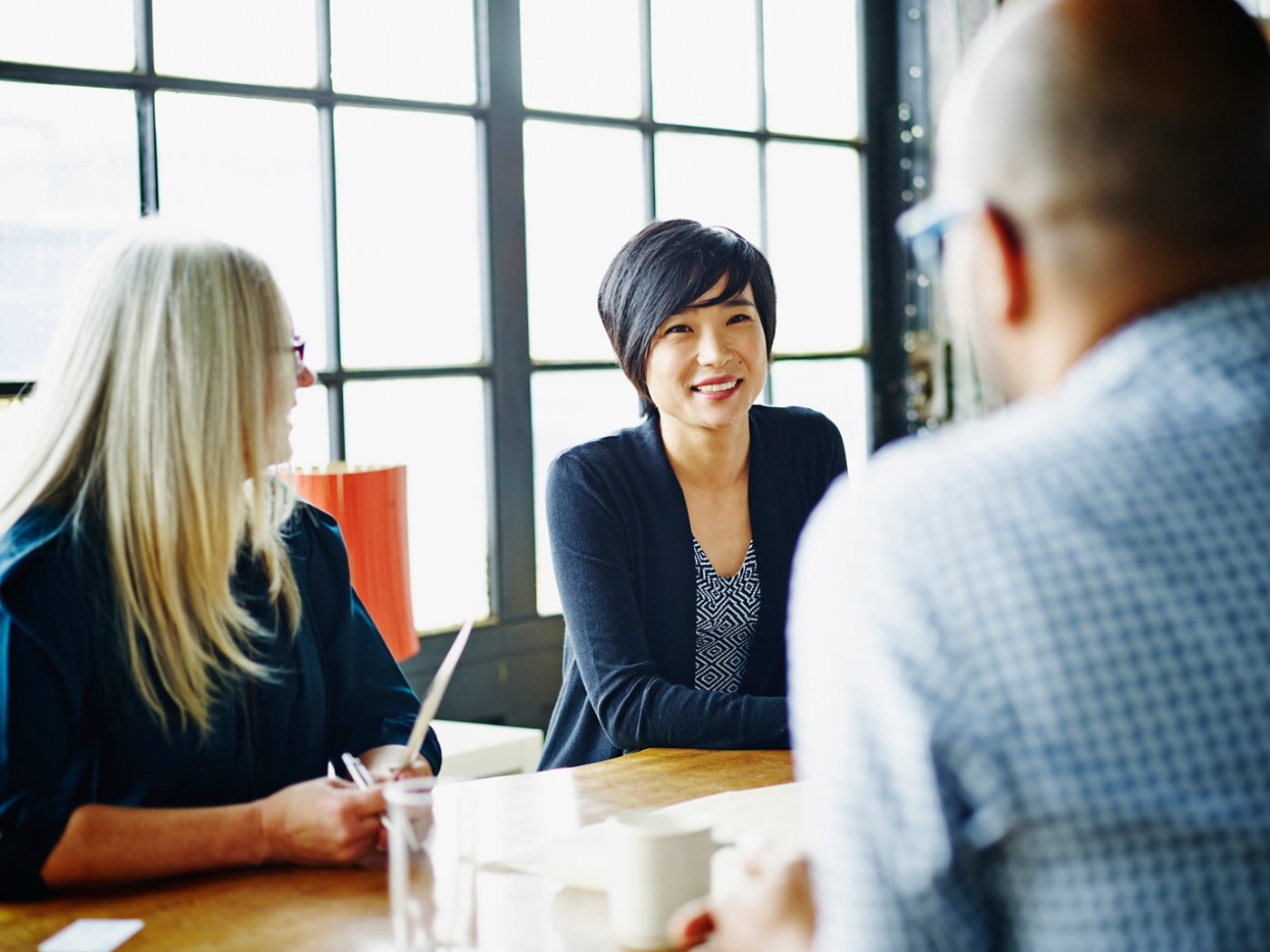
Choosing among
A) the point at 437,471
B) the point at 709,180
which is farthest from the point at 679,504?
the point at 709,180

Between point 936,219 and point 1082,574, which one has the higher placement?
point 936,219

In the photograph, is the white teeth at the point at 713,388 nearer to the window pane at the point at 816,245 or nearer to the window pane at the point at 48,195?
the window pane at the point at 48,195

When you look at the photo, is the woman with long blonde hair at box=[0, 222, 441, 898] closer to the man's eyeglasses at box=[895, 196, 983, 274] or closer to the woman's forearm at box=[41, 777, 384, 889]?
the woman's forearm at box=[41, 777, 384, 889]

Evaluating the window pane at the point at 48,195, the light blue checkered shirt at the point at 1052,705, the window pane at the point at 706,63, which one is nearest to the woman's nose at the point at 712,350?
the window pane at the point at 48,195

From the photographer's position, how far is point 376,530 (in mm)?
2352

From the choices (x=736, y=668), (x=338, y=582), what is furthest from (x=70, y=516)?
(x=736, y=668)

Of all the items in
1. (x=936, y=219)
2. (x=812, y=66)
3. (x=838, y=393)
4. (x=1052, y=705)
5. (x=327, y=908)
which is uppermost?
(x=812, y=66)

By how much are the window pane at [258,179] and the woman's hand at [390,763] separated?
1.20 metres

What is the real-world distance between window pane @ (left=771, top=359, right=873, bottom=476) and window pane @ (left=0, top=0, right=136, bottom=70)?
6.28 feet

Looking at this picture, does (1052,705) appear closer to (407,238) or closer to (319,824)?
(319,824)

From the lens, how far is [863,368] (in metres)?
4.10

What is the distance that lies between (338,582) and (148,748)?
342 millimetres

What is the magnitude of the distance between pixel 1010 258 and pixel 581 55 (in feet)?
8.94

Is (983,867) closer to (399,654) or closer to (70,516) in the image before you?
(70,516)
